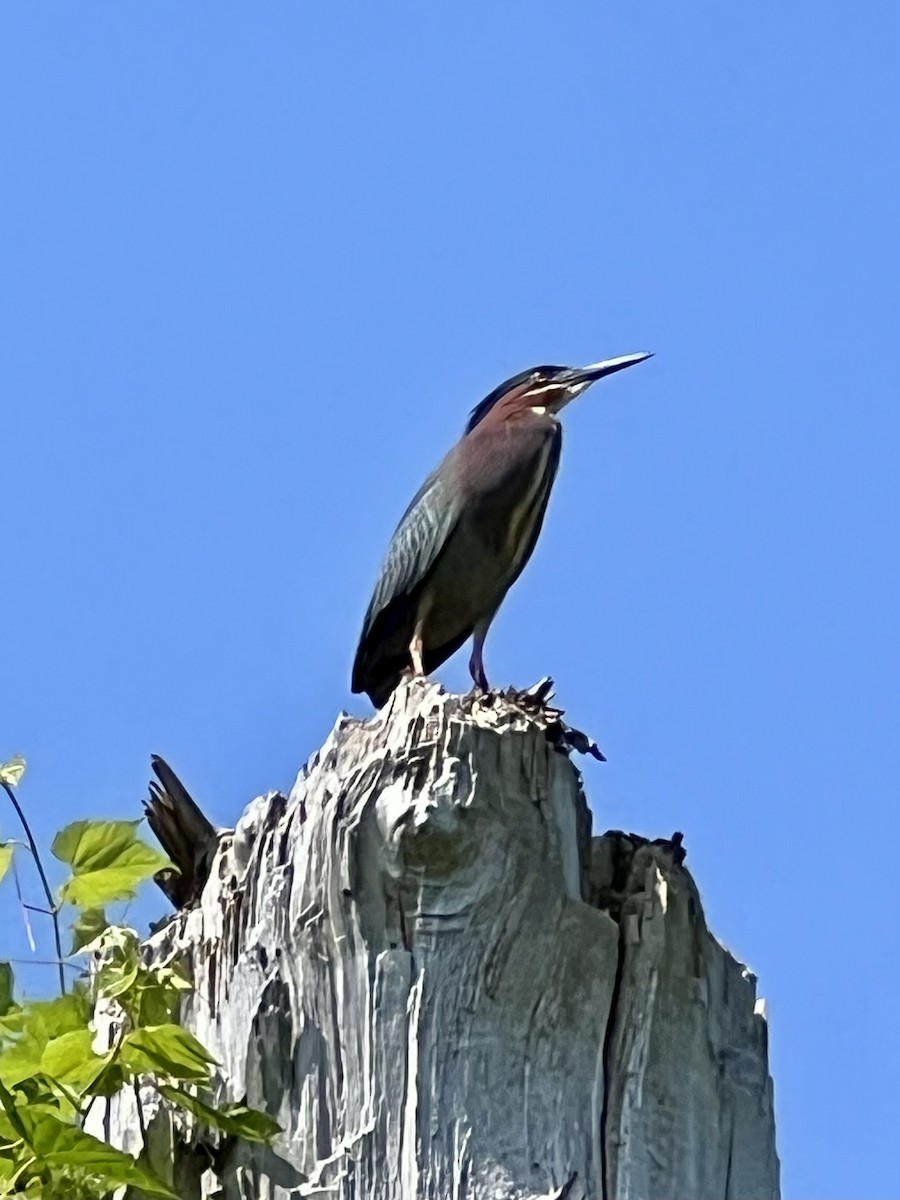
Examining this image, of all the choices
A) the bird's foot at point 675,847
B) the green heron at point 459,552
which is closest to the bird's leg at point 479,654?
the green heron at point 459,552

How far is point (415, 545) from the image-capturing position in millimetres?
6559

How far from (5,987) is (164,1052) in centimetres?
27

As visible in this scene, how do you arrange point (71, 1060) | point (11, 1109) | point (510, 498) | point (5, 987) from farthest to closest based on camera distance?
point (510, 498) → point (5, 987) → point (71, 1060) → point (11, 1109)

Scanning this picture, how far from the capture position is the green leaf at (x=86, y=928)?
303 centimetres

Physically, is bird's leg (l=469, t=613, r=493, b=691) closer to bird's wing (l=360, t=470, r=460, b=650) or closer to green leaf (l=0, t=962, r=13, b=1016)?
bird's wing (l=360, t=470, r=460, b=650)

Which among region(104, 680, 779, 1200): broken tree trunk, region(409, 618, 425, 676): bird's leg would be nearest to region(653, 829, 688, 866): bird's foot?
region(104, 680, 779, 1200): broken tree trunk

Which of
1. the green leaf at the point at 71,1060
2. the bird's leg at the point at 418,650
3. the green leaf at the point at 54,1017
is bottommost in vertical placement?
the green leaf at the point at 71,1060

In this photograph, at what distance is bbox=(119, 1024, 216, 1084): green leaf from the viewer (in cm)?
269

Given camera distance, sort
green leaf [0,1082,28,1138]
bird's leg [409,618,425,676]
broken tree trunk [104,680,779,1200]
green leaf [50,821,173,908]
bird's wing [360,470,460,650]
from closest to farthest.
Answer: green leaf [0,1082,28,1138] < broken tree trunk [104,680,779,1200] < green leaf [50,821,173,908] < bird's leg [409,618,425,676] < bird's wing [360,470,460,650]

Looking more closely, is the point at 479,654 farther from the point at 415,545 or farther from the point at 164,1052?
the point at 164,1052

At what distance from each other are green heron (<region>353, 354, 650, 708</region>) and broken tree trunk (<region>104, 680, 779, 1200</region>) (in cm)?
322

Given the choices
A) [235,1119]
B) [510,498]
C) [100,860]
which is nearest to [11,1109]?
[235,1119]

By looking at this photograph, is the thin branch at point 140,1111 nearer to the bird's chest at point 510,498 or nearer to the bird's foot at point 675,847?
the bird's foot at point 675,847

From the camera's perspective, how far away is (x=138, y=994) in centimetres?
277
